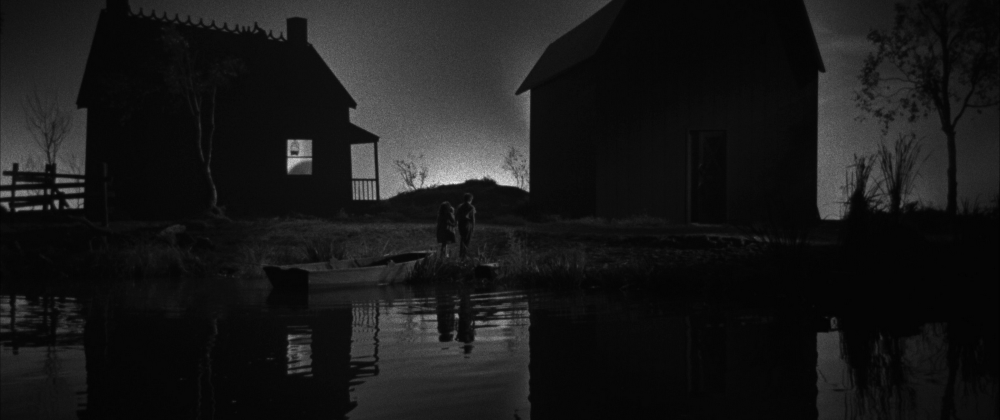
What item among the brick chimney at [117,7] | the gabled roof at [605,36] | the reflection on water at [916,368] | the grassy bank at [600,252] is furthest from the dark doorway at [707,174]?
the brick chimney at [117,7]

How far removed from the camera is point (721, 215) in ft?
66.4

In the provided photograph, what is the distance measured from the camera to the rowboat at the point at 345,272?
11750 mm

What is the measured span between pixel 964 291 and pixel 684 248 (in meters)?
5.63

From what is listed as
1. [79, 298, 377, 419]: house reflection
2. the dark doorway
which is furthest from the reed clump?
the dark doorway

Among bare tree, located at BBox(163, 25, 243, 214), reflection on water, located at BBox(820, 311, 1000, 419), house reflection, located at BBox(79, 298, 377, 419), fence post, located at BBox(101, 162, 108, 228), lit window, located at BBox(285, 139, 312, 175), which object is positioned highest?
bare tree, located at BBox(163, 25, 243, 214)

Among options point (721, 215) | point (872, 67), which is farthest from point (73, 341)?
point (872, 67)

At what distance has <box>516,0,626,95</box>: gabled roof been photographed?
20.1 meters

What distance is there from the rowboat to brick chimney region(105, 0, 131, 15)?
15.3 meters

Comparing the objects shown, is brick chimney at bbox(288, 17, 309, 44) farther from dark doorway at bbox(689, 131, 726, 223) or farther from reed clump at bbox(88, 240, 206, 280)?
dark doorway at bbox(689, 131, 726, 223)

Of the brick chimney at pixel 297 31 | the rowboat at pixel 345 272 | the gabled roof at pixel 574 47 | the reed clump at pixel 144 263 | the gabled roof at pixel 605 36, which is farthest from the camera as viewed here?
the brick chimney at pixel 297 31

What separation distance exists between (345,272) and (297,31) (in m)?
17.7

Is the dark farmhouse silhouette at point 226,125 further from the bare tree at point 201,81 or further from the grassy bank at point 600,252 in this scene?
the grassy bank at point 600,252

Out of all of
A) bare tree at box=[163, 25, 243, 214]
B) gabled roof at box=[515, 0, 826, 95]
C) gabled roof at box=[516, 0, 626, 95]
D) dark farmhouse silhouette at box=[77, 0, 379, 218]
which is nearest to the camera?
gabled roof at box=[515, 0, 826, 95]

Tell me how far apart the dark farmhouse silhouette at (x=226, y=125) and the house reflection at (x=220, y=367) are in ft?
51.9
